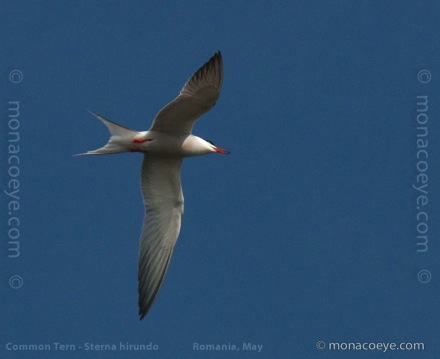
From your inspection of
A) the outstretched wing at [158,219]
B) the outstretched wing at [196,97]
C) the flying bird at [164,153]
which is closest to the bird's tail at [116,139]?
the flying bird at [164,153]

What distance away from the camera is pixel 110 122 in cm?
1000

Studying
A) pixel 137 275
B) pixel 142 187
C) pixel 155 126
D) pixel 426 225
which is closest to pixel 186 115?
pixel 155 126

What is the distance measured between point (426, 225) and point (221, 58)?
116 inches

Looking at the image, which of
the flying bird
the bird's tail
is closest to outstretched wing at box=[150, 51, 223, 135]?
the flying bird

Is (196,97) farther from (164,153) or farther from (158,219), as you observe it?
(158,219)

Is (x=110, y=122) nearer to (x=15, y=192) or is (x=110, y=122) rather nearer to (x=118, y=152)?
(x=118, y=152)

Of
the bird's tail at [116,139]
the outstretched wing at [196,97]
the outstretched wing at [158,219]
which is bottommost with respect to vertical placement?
the outstretched wing at [158,219]

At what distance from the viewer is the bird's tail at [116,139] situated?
9.95 m

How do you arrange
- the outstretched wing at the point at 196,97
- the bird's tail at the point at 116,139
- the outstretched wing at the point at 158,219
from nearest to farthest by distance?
the outstretched wing at the point at 196,97 < the bird's tail at the point at 116,139 < the outstretched wing at the point at 158,219

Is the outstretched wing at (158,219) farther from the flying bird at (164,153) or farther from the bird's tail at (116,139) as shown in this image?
the bird's tail at (116,139)

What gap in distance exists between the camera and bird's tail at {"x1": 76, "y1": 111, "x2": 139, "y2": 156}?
9953 millimetres

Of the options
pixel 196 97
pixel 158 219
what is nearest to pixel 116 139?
pixel 196 97

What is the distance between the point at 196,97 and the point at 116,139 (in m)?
1.06

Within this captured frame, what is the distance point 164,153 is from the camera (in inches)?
401
